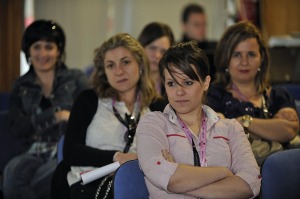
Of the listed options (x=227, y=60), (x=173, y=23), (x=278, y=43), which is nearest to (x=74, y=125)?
(x=227, y=60)

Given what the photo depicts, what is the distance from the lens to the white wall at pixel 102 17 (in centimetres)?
642

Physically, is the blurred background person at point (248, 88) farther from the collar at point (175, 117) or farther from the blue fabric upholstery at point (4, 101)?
the blue fabric upholstery at point (4, 101)

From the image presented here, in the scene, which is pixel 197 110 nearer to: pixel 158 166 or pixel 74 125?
pixel 158 166

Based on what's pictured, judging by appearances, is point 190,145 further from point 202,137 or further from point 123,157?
point 123,157

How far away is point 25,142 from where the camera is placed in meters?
4.01

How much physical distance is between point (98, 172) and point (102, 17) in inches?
162

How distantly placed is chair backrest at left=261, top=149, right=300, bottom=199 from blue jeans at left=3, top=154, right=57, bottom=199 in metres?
1.55

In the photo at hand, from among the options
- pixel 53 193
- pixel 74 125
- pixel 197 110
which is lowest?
pixel 53 193

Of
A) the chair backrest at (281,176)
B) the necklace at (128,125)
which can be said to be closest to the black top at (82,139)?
the necklace at (128,125)

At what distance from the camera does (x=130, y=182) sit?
8.67 feet

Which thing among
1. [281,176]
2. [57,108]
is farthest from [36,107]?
[281,176]

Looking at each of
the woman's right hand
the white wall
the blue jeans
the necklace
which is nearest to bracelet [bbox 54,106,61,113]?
the blue jeans

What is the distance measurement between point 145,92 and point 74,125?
0.47m

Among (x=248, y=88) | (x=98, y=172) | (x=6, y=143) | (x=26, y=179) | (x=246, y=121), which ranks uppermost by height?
(x=248, y=88)
